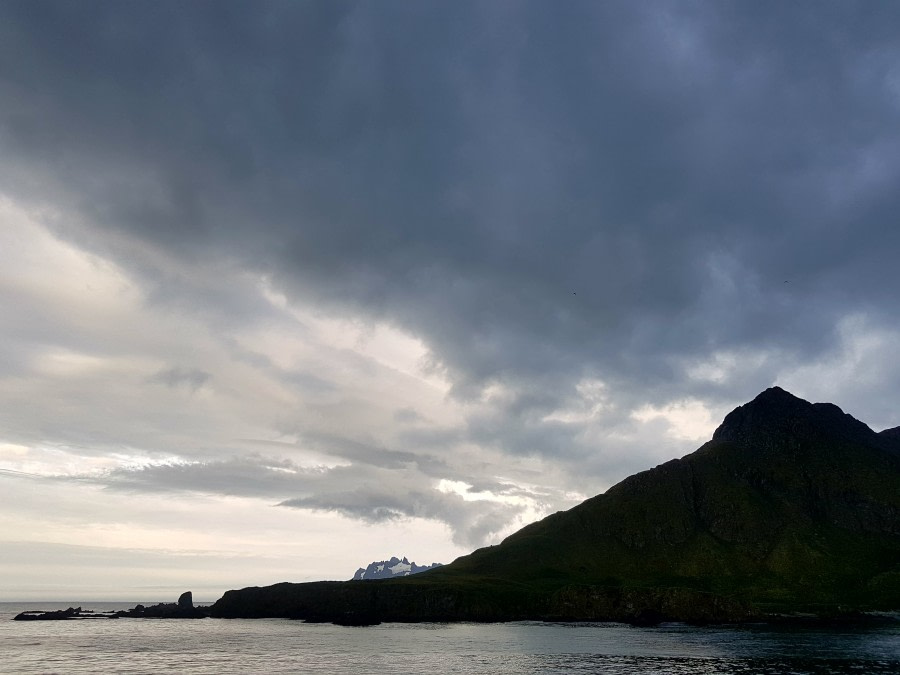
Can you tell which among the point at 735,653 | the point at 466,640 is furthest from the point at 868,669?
the point at 466,640

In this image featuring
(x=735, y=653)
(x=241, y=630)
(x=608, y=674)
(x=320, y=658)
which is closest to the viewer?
(x=608, y=674)

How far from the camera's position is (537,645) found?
145125mm

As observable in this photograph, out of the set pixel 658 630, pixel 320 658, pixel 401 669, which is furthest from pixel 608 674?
pixel 658 630

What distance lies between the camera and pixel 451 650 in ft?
440

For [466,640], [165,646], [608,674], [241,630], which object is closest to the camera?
[608,674]

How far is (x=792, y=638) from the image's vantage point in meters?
162

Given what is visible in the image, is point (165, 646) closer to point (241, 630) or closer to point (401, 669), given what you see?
point (241, 630)

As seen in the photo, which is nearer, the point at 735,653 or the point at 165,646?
the point at 735,653

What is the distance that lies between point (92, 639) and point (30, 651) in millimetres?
32734

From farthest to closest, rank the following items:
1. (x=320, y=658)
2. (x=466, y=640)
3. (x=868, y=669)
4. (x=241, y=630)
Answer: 1. (x=241, y=630)
2. (x=466, y=640)
3. (x=320, y=658)
4. (x=868, y=669)

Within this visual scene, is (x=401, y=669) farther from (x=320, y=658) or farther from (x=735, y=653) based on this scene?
(x=735, y=653)

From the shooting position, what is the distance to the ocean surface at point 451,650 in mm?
105812

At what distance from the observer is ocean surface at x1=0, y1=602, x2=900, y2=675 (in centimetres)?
10581

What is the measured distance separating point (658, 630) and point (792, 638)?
40.5m
